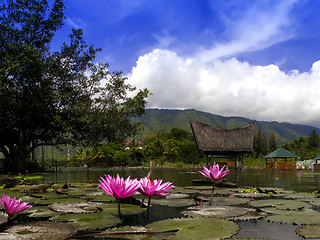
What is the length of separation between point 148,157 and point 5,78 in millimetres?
28894

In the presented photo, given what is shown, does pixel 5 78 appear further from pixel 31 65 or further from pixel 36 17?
pixel 36 17

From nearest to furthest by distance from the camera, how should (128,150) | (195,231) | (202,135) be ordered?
(195,231) → (202,135) → (128,150)

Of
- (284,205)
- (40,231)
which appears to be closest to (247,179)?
(284,205)

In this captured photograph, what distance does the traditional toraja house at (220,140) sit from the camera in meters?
19.5

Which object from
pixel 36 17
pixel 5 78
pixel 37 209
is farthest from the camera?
pixel 36 17

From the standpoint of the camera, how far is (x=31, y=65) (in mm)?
13797

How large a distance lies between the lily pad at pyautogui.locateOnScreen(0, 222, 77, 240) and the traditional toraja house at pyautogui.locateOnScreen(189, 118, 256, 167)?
17486mm

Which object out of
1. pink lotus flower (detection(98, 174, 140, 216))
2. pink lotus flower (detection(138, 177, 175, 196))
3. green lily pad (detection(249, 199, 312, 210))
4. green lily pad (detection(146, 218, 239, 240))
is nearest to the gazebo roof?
green lily pad (detection(249, 199, 312, 210))

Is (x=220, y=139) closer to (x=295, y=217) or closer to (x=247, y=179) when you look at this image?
(x=247, y=179)

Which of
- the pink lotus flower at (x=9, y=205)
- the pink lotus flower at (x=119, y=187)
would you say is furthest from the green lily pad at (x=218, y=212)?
the pink lotus flower at (x=9, y=205)

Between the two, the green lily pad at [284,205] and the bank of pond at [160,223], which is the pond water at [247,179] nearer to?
the green lily pad at [284,205]

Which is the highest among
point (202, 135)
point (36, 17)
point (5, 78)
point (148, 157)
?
point (36, 17)

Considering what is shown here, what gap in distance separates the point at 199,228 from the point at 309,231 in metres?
0.75

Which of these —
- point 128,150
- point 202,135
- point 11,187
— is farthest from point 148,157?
point 11,187
